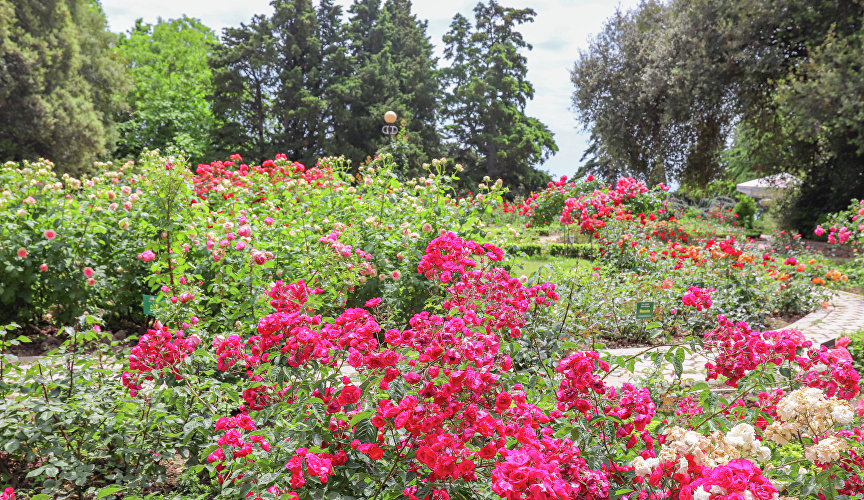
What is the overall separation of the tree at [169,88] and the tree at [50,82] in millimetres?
4298

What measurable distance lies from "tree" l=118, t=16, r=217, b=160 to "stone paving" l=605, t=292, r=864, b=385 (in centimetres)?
2236

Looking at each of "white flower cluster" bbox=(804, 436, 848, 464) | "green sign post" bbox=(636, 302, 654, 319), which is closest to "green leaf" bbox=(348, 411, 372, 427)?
"white flower cluster" bbox=(804, 436, 848, 464)

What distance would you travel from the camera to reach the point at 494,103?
2334cm

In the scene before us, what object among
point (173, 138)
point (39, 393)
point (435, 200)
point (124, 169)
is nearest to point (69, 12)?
point (173, 138)

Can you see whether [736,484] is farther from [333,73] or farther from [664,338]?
[333,73]

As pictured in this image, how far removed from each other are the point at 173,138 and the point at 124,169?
20604mm

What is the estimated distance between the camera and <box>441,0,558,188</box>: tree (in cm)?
2345

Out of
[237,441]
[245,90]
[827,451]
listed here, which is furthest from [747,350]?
[245,90]

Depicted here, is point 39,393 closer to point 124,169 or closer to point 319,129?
point 124,169

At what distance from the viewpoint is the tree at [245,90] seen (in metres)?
21.0

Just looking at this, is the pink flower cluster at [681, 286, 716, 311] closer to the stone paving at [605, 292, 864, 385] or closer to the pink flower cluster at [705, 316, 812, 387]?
the pink flower cluster at [705, 316, 812, 387]

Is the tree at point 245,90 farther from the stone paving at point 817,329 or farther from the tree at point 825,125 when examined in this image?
the stone paving at point 817,329

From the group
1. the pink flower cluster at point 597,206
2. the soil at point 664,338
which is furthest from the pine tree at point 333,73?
the soil at point 664,338

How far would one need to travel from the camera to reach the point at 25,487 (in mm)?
2195
